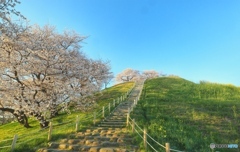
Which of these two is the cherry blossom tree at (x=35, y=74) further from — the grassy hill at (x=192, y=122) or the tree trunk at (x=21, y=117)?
the grassy hill at (x=192, y=122)

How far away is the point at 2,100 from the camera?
22094 mm

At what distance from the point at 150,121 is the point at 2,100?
14271 mm

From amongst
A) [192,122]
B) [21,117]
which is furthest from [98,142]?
[21,117]

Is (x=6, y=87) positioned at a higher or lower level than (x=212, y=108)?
higher

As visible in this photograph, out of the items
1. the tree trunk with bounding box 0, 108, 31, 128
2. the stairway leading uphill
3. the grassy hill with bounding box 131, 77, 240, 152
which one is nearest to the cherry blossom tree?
the tree trunk with bounding box 0, 108, 31, 128

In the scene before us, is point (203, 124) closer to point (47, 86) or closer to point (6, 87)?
point (47, 86)

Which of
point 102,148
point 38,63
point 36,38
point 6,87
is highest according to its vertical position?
point 36,38

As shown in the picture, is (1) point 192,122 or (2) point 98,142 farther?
(1) point 192,122

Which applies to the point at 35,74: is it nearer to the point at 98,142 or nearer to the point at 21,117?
the point at 21,117

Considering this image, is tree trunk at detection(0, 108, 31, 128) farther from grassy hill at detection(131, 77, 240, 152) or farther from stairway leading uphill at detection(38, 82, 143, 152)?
grassy hill at detection(131, 77, 240, 152)

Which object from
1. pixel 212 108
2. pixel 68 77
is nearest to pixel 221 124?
pixel 212 108

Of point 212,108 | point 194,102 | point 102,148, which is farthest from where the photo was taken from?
point 194,102

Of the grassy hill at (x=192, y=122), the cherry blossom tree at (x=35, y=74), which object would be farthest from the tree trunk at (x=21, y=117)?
the grassy hill at (x=192, y=122)

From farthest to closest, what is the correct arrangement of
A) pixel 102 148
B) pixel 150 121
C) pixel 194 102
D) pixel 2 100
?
pixel 194 102 → pixel 2 100 → pixel 150 121 → pixel 102 148
